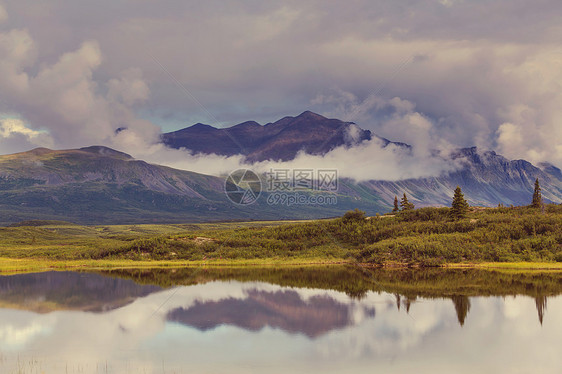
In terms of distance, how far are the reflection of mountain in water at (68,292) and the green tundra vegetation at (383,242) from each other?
25733 millimetres

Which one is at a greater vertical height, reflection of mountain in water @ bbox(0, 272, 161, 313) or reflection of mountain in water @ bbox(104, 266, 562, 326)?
reflection of mountain in water @ bbox(104, 266, 562, 326)

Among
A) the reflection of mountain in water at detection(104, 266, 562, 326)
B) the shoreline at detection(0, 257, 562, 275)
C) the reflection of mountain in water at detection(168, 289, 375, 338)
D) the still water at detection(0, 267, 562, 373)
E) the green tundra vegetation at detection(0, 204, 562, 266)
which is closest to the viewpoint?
the still water at detection(0, 267, 562, 373)

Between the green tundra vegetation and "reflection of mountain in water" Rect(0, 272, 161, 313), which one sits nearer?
"reflection of mountain in water" Rect(0, 272, 161, 313)

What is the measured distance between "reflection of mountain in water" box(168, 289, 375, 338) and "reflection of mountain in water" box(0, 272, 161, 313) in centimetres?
891

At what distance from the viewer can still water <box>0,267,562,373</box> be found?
2898cm

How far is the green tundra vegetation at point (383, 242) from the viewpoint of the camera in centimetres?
8088

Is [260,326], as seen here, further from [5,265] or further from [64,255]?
[64,255]

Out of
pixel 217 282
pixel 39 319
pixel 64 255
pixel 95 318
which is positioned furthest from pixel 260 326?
pixel 64 255

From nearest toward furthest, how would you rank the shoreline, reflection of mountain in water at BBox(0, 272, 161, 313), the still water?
the still water < reflection of mountain in water at BBox(0, 272, 161, 313) < the shoreline

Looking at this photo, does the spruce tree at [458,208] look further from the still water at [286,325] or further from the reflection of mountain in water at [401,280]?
the still water at [286,325]

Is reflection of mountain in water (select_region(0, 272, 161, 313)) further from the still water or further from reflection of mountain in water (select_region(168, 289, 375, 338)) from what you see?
reflection of mountain in water (select_region(168, 289, 375, 338))

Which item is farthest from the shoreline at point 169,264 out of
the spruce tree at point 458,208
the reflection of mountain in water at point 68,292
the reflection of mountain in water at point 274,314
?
the reflection of mountain in water at point 274,314

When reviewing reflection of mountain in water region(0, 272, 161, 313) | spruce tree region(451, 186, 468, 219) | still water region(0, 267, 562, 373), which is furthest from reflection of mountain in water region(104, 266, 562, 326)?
spruce tree region(451, 186, 468, 219)

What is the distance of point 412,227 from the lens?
93.6 metres
